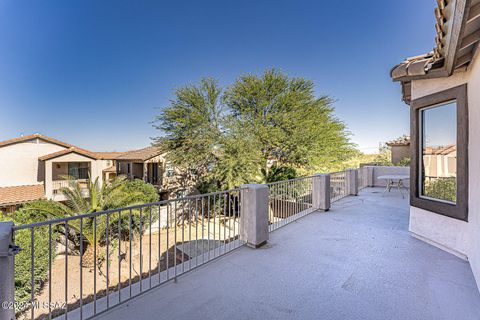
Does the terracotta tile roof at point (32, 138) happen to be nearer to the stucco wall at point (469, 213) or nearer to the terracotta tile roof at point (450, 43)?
the terracotta tile roof at point (450, 43)

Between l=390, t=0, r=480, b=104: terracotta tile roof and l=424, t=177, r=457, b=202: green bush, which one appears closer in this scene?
l=390, t=0, r=480, b=104: terracotta tile roof

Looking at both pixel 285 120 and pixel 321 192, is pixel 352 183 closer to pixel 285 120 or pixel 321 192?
pixel 321 192

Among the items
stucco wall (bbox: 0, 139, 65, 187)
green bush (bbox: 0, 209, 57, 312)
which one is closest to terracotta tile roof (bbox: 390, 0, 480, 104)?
green bush (bbox: 0, 209, 57, 312)

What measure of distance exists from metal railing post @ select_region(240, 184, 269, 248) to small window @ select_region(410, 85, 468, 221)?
8.55 feet

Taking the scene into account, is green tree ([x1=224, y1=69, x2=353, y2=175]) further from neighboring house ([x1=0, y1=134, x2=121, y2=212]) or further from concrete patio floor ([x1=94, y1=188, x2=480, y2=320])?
neighboring house ([x1=0, y1=134, x2=121, y2=212])

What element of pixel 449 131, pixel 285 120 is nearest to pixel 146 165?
pixel 285 120

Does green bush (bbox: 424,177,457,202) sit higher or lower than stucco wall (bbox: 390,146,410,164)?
lower

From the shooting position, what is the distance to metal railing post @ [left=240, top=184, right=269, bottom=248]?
133 inches

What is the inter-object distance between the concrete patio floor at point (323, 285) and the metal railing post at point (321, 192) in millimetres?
1772

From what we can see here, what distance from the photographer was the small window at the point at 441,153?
3004mm

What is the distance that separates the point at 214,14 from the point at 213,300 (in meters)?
11.4

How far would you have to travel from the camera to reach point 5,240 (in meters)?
1.39

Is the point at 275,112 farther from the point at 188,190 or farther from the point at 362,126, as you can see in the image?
the point at 362,126

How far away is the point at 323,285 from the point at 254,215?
1294 millimetres
